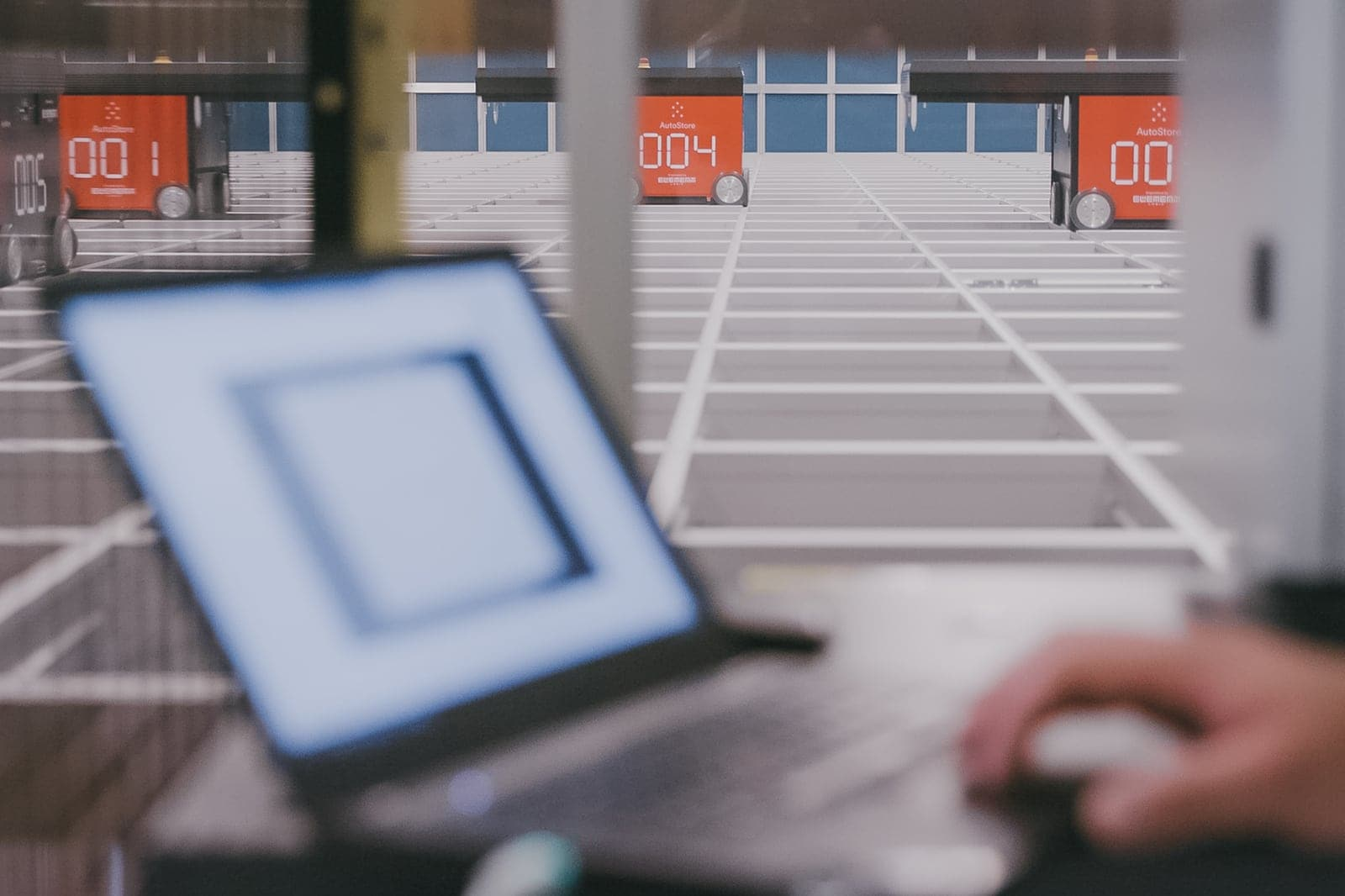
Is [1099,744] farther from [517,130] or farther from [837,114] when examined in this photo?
[517,130]

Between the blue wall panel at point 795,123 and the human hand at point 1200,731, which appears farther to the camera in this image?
the blue wall panel at point 795,123

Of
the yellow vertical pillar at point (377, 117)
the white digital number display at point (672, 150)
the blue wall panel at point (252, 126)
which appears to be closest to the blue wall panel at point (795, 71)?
the white digital number display at point (672, 150)

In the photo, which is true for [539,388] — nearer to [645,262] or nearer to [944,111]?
[645,262]

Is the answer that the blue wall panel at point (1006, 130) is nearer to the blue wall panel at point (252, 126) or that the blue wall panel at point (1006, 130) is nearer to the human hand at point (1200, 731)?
the blue wall panel at point (252, 126)

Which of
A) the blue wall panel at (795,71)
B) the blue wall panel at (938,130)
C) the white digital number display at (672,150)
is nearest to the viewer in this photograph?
the white digital number display at (672,150)

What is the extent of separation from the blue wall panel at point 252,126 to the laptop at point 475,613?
19cm

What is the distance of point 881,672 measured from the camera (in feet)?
3.47

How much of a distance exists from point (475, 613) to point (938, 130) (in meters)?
26.3

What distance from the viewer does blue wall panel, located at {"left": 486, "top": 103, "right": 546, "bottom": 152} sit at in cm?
2541

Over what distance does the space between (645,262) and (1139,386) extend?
4.52 metres

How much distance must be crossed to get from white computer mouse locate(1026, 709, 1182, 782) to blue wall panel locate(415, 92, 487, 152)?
21.0 m

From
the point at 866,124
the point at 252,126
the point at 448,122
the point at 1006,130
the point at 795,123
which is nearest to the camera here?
the point at 252,126

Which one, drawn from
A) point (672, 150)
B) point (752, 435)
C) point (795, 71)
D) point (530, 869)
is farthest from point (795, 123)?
point (530, 869)

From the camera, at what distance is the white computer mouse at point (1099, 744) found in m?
0.83
